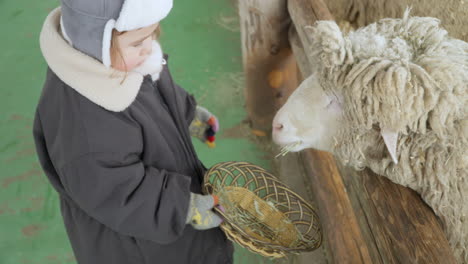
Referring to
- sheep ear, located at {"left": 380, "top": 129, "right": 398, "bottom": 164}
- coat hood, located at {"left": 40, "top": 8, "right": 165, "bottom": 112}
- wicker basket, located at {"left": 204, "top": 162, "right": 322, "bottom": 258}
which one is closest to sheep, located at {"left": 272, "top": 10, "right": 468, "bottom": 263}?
sheep ear, located at {"left": 380, "top": 129, "right": 398, "bottom": 164}

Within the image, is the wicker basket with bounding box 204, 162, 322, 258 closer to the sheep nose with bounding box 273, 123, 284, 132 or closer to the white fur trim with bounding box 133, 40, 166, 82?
the sheep nose with bounding box 273, 123, 284, 132

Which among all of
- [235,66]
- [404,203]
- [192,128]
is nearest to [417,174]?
[404,203]

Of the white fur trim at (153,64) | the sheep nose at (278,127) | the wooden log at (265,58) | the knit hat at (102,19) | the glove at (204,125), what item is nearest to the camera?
the knit hat at (102,19)

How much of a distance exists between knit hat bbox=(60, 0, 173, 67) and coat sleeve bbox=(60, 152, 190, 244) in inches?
11.9

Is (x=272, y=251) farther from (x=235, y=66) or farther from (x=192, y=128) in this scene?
(x=235, y=66)

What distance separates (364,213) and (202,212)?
908 mm

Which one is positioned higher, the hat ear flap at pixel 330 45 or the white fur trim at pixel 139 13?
the white fur trim at pixel 139 13

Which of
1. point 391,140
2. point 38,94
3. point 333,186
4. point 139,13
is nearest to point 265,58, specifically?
point 333,186

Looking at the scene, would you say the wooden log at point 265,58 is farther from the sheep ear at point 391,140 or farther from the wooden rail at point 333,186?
the sheep ear at point 391,140

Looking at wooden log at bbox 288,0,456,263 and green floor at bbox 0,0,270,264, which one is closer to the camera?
wooden log at bbox 288,0,456,263

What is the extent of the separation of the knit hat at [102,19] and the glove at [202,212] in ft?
1.79

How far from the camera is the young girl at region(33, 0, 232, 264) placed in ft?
3.72

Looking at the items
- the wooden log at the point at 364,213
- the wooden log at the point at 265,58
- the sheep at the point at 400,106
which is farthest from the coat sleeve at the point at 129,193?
the wooden log at the point at 265,58

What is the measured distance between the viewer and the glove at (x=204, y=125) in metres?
1.92
